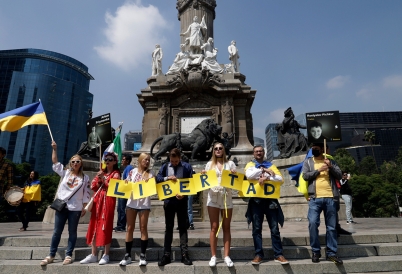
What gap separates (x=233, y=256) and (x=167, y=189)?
1846mm

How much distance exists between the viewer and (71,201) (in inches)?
217

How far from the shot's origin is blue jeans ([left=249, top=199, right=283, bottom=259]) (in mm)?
5109

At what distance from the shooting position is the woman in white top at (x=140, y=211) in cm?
512

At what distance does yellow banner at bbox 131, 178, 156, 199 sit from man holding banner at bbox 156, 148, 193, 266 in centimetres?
15

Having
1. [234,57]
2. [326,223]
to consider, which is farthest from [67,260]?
[234,57]

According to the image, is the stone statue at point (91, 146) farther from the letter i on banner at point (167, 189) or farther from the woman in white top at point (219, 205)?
the woman in white top at point (219, 205)

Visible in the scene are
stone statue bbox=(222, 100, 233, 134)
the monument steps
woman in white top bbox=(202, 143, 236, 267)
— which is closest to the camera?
the monument steps

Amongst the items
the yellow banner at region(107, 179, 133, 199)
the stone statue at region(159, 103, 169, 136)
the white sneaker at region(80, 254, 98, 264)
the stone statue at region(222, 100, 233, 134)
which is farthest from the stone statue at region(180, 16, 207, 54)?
the white sneaker at region(80, 254, 98, 264)

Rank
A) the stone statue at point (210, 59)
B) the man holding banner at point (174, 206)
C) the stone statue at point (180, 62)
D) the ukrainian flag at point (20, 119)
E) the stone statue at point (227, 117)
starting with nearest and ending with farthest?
the man holding banner at point (174, 206)
the ukrainian flag at point (20, 119)
the stone statue at point (227, 117)
the stone statue at point (210, 59)
the stone statue at point (180, 62)

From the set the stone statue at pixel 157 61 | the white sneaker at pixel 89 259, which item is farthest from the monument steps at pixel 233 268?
the stone statue at pixel 157 61

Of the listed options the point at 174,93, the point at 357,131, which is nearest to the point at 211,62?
the point at 174,93

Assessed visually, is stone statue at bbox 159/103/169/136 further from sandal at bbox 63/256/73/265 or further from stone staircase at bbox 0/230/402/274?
sandal at bbox 63/256/73/265

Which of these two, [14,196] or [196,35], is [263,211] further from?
[196,35]

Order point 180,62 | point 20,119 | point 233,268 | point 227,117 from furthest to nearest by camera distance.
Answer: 1. point 180,62
2. point 227,117
3. point 20,119
4. point 233,268
